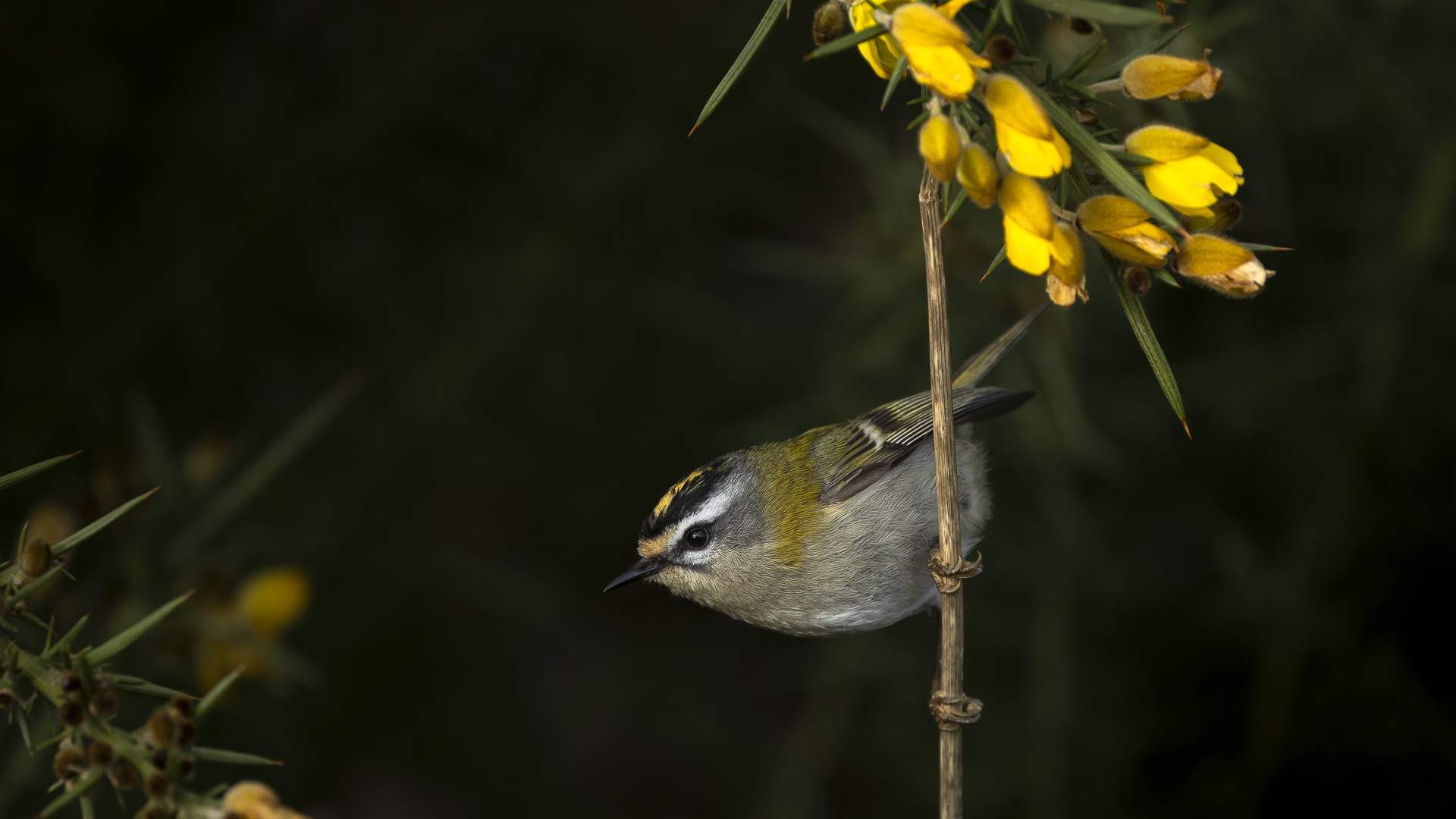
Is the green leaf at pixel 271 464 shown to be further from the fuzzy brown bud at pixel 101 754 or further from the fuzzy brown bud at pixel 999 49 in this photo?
the fuzzy brown bud at pixel 999 49

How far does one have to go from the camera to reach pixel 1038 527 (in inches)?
159

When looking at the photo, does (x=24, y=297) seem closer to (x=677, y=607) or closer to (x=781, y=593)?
(x=781, y=593)

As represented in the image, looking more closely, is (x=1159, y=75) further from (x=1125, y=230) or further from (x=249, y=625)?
(x=249, y=625)

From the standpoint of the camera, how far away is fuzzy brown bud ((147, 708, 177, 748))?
49.9 inches

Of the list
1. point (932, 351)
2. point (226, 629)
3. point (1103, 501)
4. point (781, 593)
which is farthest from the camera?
point (1103, 501)

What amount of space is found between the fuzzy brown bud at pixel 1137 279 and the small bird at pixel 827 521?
69 cm

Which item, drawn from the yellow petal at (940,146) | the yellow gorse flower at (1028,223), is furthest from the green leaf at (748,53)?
the yellow gorse flower at (1028,223)

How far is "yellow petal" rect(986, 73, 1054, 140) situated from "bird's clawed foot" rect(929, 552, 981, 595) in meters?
0.60

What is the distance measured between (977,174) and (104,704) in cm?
117

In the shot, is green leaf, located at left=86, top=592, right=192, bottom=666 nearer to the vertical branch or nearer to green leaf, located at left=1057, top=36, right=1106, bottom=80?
the vertical branch

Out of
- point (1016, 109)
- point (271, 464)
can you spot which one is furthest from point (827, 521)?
point (1016, 109)

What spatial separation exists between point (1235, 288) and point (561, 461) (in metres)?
3.78

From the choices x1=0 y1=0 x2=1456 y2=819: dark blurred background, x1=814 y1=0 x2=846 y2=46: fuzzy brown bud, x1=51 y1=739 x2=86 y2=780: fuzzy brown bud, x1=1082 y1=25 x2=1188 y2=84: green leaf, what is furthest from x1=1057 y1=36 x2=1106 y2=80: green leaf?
x1=0 y1=0 x2=1456 y2=819: dark blurred background

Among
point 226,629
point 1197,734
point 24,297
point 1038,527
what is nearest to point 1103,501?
point 1038,527
